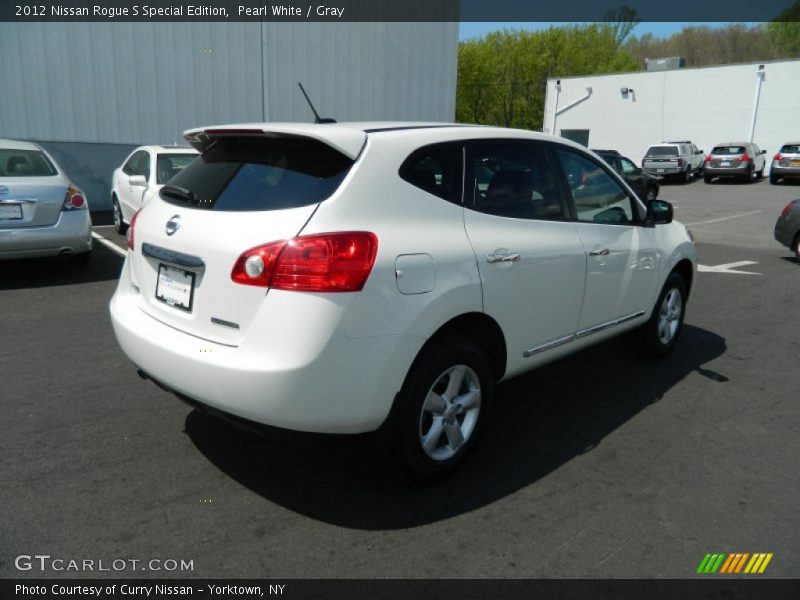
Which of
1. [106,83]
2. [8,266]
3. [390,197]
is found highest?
[106,83]

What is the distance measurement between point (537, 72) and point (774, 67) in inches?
1259

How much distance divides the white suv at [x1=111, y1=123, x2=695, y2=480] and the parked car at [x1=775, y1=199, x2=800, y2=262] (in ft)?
25.8

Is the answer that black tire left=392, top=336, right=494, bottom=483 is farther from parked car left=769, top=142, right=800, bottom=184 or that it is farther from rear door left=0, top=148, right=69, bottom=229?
parked car left=769, top=142, right=800, bottom=184

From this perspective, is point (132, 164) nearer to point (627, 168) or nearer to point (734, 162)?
point (627, 168)

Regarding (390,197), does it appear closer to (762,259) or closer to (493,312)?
(493,312)

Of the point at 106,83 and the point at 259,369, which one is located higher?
the point at 106,83

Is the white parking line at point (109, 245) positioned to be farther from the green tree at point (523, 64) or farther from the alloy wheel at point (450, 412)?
the green tree at point (523, 64)

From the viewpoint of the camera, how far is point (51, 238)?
7141 mm

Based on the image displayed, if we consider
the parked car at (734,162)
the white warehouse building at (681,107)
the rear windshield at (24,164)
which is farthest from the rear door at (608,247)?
the white warehouse building at (681,107)

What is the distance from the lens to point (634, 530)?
2.92 metres

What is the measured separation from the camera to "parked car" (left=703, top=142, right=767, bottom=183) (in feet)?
92.5

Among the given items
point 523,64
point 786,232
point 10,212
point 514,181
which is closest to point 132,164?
point 10,212

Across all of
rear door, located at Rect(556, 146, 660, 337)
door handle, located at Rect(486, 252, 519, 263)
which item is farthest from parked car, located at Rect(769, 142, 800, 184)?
door handle, located at Rect(486, 252, 519, 263)

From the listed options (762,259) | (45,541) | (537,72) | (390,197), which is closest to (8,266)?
(45,541)
